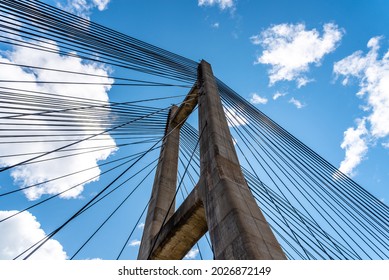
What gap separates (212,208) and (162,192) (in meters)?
5.22

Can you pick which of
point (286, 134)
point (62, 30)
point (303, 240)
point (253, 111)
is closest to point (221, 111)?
point (253, 111)

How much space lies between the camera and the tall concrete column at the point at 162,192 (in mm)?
9867

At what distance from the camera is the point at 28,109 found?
6953mm

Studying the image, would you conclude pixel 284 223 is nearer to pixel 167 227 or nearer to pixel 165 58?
pixel 167 227

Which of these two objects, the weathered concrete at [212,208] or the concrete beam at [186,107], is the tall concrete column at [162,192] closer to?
the weathered concrete at [212,208]

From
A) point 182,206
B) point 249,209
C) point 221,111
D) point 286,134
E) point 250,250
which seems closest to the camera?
point 250,250

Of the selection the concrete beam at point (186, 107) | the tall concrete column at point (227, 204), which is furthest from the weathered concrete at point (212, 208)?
the concrete beam at point (186, 107)

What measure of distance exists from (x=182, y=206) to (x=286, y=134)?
686cm

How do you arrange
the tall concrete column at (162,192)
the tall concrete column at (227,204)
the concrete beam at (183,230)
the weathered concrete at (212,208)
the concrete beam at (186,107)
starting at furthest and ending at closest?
the concrete beam at (186,107) → the tall concrete column at (162,192) → the concrete beam at (183,230) → the weathered concrete at (212,208) → the tall concrete column at (227,204)

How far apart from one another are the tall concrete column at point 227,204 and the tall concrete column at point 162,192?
5.60 ft

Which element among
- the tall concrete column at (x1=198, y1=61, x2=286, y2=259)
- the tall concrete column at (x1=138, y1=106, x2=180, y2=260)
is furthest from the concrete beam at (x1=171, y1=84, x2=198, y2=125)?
the tall concrete column at (x1=198, y1=61, x2=286, y2=259)

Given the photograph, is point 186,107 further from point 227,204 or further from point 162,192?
point 227,204

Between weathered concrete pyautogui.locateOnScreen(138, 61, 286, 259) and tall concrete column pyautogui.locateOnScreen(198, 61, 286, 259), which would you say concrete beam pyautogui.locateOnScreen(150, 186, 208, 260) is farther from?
tall concrete column pyautogui.locateOnScreen(198, 61, 286, 259)

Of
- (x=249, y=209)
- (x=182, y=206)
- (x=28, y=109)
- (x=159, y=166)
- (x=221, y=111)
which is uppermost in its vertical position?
(x=221, y=111)
